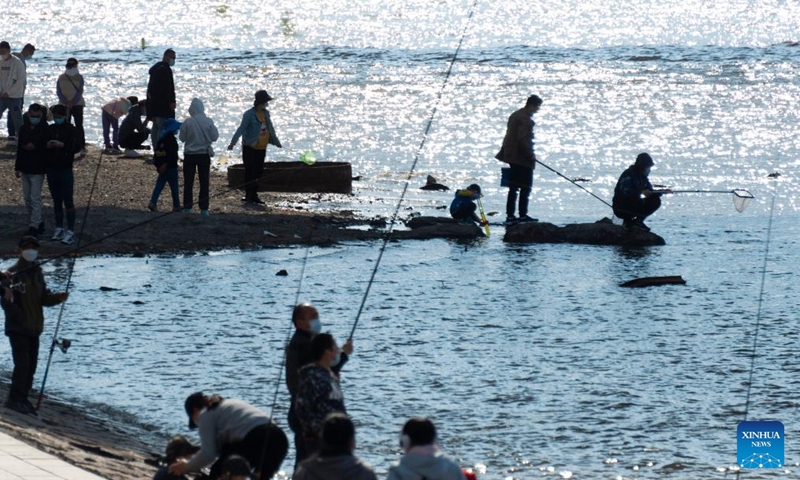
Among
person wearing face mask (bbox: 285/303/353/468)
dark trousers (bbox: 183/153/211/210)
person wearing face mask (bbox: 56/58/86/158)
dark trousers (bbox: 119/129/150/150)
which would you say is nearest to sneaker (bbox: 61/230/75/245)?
dark trousers (bbox: 183/153/211/210)

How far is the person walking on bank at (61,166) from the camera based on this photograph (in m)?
14.7

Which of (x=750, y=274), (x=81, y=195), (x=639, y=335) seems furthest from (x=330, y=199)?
(x=639, y=335)

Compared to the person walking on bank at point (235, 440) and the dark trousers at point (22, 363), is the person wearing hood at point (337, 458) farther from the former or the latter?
the dark trousers at point (22, 363)

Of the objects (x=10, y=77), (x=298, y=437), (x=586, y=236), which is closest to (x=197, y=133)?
(x=586, y=236)

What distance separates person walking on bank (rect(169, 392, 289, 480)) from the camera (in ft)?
23.4

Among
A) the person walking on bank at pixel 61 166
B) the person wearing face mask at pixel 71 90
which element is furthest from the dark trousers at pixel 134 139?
the person walking on bank at pixel 61 166

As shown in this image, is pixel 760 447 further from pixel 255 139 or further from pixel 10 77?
pixel 10 77

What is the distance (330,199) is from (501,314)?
22.8 feet

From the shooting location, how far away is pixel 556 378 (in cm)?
1091

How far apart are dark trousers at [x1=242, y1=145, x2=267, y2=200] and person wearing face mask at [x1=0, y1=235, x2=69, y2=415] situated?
29.3 ft

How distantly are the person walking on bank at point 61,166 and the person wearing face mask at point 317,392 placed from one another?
Result: 26.8ft

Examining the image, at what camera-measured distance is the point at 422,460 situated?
6238 millimetres

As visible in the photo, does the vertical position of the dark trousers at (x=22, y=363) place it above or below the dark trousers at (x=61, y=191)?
below

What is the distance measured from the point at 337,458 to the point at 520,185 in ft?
39.0
